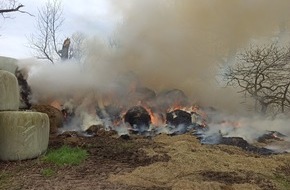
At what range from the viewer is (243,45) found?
19.2 m

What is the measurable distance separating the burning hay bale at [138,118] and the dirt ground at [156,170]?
4.44 metres

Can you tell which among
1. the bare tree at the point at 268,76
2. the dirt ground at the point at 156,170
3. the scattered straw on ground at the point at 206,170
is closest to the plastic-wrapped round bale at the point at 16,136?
the dirt ground at the point at 156,170

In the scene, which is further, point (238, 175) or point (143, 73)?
point (143, 73)

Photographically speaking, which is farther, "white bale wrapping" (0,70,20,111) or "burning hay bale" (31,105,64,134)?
"burning hay bale" (31,105,64,134)

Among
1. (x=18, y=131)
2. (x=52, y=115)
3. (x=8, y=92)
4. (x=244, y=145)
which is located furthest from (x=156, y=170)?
(x=52, y=115)

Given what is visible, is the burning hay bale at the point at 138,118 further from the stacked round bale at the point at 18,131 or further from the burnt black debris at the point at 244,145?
the stacked round bale at the point at 18,131

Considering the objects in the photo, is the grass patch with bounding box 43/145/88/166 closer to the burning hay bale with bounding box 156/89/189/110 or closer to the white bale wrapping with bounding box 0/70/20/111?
the white bale wrapping with bounding box 0/70/20/111

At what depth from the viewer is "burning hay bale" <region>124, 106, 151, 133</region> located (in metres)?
14.7

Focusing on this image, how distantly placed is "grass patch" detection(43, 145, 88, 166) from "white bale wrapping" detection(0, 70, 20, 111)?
158cm

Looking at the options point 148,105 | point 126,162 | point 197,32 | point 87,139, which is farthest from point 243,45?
point 126,162

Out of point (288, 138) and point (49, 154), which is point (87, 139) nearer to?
point (49, 154)

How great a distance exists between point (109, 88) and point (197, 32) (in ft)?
21.6

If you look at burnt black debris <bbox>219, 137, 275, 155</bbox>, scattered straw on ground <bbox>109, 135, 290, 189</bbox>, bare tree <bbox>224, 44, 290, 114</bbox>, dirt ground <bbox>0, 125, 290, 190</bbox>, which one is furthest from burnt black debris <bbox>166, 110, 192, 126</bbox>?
scattered straw on ground <bbox>109, 135, 290, 189</bbox>

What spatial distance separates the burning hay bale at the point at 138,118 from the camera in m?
14.7
